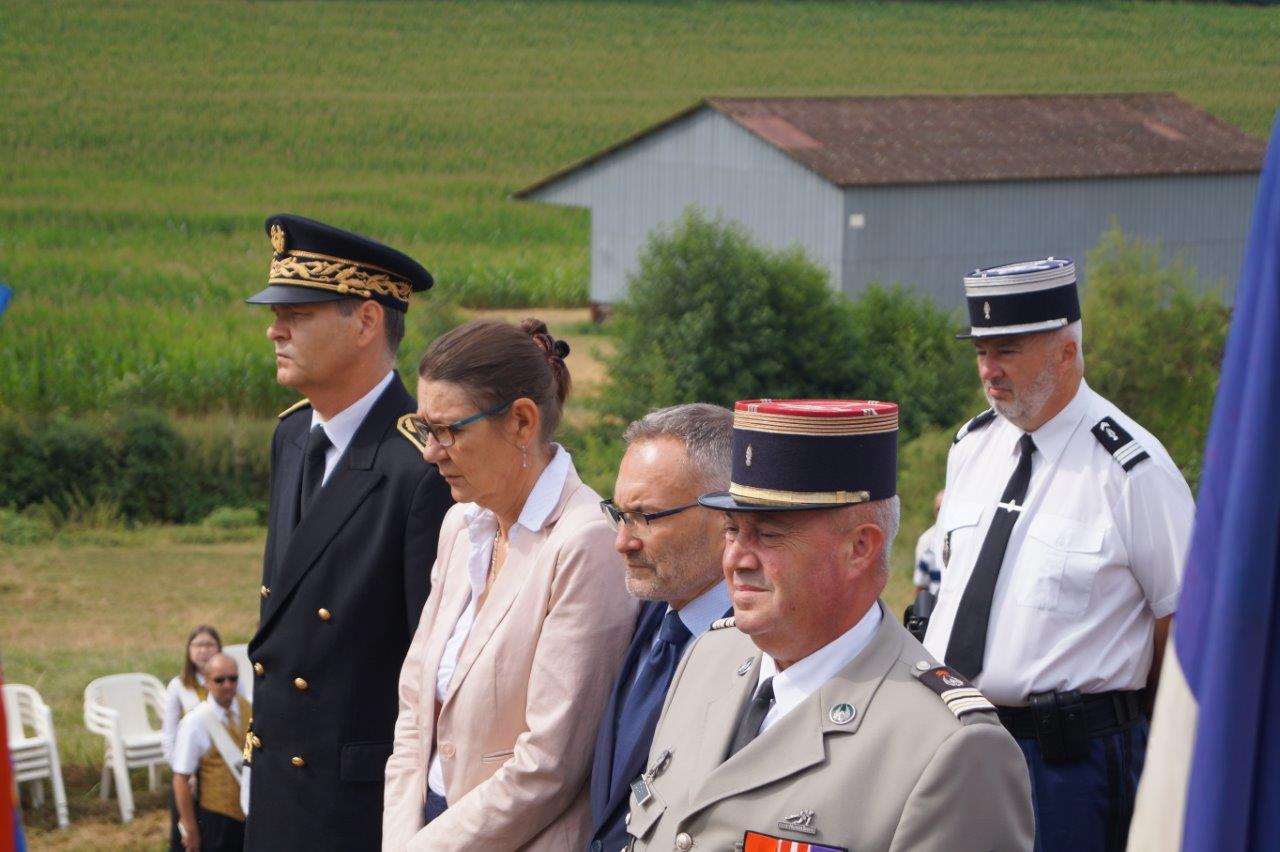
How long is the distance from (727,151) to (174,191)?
37.9ft

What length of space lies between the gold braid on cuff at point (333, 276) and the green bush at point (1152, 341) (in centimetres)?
1881

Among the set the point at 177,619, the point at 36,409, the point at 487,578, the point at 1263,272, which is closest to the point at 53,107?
the point at 36,409

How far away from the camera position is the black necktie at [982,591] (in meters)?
2.89

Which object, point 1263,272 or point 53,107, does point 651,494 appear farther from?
point 53,107

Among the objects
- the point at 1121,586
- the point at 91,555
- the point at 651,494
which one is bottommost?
the point at 91,555

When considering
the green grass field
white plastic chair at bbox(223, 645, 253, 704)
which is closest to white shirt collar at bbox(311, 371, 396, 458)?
white plastic chair at bbox(223, 645, 253, 704)

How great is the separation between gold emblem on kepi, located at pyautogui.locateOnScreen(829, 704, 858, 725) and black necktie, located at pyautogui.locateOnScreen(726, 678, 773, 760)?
0.15 metres

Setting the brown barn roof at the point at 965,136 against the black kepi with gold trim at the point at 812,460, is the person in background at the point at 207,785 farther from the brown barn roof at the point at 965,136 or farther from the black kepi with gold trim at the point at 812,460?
the brown barn roof at the point at 965,136

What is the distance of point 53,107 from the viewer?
28234mm

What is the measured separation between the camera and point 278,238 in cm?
334

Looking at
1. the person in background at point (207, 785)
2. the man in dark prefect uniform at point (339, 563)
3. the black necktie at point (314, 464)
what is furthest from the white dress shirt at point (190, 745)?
the black necktie at point (314, 464)

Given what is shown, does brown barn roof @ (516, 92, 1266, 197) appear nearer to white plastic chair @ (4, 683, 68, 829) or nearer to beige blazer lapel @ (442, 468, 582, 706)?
white plastic chair @ (4, 683, 68, 829)

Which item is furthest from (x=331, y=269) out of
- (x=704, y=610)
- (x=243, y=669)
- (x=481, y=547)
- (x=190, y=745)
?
(x=243, y=669)

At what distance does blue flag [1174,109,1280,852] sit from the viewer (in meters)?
1.10
